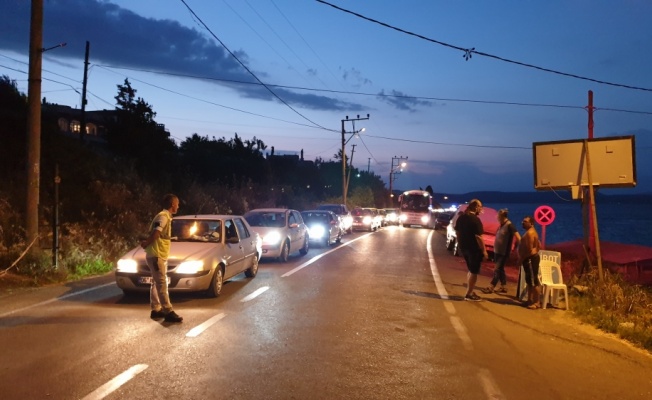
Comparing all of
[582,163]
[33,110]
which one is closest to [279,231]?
[33,110]

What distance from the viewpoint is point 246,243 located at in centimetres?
1338

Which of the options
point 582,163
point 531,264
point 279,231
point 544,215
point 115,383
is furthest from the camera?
point 279,231

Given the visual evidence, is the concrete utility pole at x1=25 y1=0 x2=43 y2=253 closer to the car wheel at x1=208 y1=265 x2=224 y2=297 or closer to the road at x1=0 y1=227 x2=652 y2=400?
the road at x1=0 y1=227 x2=652 y2=400

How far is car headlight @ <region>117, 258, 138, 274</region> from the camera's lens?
10.4 m

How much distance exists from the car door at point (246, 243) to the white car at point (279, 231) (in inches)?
133

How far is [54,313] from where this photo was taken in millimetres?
9469

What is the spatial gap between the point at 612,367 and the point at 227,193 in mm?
29599

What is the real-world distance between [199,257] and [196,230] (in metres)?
1.61

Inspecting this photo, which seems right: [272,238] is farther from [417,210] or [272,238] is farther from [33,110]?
[417,210]

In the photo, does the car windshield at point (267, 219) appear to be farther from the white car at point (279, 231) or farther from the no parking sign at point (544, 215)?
the no parking sign at point (544, 215)

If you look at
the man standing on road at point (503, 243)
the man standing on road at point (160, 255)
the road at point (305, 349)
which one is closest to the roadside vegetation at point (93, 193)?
the road at point (305, 349)

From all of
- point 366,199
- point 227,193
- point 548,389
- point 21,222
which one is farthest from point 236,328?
point 366,199

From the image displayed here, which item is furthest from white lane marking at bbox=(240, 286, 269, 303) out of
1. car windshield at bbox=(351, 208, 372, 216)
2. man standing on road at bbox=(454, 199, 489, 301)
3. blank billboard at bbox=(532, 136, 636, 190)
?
car windshield at bbox=(351, 208, 372, 216)

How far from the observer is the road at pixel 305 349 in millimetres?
5879
